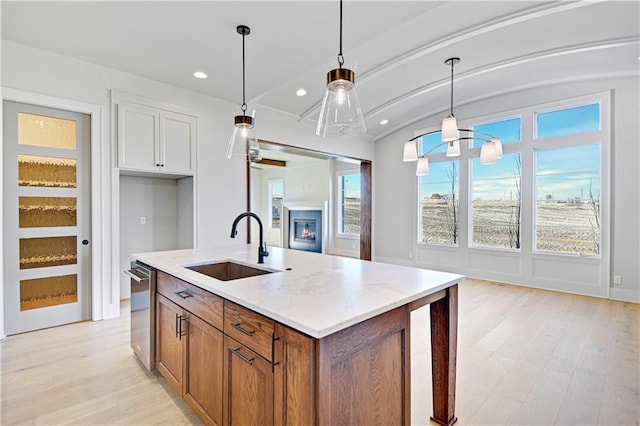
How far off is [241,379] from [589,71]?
573 centimetres

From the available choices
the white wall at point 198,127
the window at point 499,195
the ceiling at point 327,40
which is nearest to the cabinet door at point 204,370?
the ceiling at point 327,40

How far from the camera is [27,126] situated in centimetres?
312

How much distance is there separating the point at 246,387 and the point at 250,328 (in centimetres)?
27

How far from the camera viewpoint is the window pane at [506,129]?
5.24 metres

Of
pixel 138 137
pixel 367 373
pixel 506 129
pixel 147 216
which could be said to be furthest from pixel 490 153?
pixel 147 216

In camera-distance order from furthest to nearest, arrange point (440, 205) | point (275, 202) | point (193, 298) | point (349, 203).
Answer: point (275, 202) → point (349, 203) → point (440, 205) → point (193, 298)

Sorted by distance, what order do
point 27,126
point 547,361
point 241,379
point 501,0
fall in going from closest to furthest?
point 241,379 < point 547,361 < point 501,0 < point 27,126

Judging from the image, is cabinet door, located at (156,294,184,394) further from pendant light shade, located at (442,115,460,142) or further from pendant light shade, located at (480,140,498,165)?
pendant light shade, located at (480,140,498,165)

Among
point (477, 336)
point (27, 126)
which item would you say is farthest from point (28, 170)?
point (477, 336)

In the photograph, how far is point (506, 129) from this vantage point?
5363 mm

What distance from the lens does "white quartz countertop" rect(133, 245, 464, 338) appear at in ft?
3.68

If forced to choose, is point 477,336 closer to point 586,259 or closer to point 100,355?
point 586,259

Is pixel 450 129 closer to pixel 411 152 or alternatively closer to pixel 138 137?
pixel 411 152

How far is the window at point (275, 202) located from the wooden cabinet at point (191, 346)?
7.90 m
